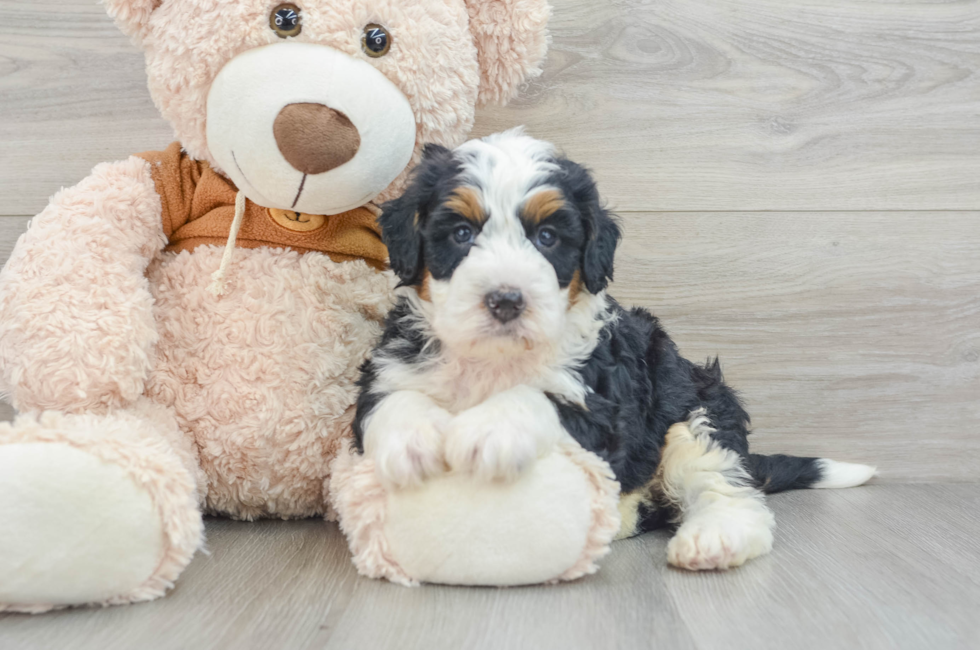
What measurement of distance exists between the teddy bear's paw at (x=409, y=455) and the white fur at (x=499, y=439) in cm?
3

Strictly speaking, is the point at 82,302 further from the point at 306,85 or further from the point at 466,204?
the point at 466,204

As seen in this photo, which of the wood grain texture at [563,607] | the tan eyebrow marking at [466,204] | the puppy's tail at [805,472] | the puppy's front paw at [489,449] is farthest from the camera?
the puppy's tail at [805,472]

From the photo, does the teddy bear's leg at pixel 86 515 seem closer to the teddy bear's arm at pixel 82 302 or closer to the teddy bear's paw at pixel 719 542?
the teddy bear's arm at pixel 82 302

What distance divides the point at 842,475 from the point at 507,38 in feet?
5.23

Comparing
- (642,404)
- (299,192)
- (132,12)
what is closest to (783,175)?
(642,404)

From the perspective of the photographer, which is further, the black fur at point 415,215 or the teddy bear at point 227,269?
the black fur at point 415,215

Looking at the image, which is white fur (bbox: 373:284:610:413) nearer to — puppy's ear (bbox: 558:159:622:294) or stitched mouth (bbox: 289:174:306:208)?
puppy's ear (bbox: 558:159:622:294)

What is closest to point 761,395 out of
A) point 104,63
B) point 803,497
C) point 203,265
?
point 803,497

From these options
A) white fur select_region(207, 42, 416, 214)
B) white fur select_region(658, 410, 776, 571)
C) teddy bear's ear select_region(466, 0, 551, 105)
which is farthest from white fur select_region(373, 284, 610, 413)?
teddy bear's ear select_region(466, 0, 551, 105)

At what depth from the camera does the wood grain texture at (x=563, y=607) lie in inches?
50.6

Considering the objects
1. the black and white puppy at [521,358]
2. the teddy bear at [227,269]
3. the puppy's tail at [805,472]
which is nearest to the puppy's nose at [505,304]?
the black and white puppy at [521,358]

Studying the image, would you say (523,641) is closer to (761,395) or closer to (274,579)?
(274,579)

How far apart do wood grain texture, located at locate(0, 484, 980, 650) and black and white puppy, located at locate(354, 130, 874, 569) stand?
0.46 ft

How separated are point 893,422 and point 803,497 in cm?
44
